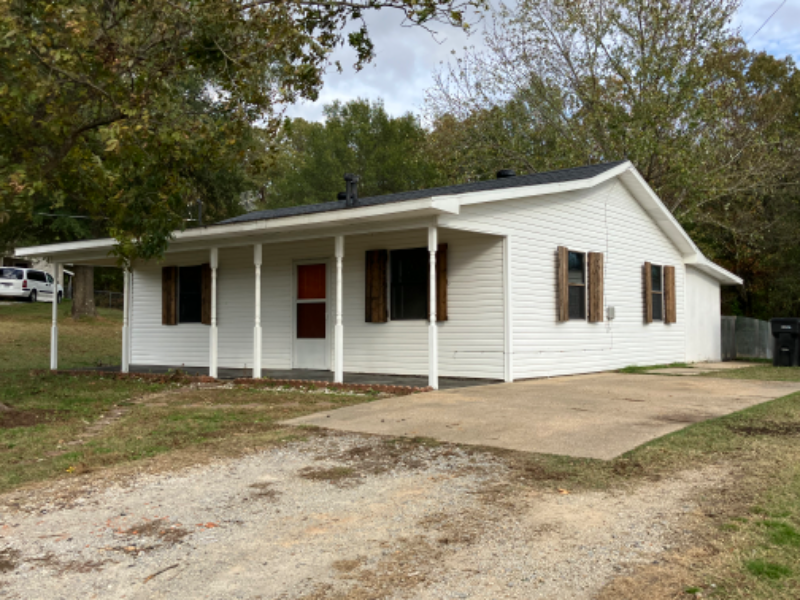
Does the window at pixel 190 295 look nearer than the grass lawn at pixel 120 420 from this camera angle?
No

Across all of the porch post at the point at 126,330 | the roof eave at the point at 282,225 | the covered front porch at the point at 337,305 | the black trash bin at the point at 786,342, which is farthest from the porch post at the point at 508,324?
the black trash bin at the point at 786,342

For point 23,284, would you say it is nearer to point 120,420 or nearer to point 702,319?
point 120,420

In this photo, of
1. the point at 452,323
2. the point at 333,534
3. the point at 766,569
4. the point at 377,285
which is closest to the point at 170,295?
the point at 377,285

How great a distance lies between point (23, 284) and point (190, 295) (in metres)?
19.9

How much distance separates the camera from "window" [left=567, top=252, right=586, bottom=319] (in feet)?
41.1

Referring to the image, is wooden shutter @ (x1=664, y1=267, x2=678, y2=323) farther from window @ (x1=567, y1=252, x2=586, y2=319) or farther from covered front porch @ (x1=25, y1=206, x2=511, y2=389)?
covered front porch @ (x1=25, y1=206, x2=511, y2=389)

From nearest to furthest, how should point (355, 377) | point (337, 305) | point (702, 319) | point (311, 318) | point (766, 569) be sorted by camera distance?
point (766, 569)
point (337, 305)
point (355, 377)
point (311, 318)
point (702, 319)

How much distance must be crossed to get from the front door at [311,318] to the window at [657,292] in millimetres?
7267

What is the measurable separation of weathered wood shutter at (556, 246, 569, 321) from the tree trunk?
68.0 feet

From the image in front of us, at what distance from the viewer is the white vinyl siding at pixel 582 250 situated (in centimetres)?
1108

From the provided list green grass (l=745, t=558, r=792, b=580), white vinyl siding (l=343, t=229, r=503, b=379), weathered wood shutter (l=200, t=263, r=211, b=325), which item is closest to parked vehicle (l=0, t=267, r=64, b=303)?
weathered wood shutter (l=200, t=263, r=211, b=325)

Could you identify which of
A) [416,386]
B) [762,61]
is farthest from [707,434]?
[762,61]

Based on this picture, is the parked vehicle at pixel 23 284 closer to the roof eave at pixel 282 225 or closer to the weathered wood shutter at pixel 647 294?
the roof eave at pixel 282 225

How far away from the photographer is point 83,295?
1068 inches
